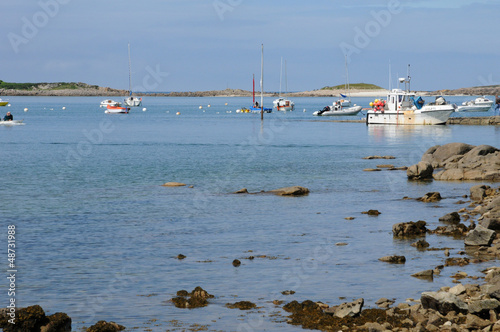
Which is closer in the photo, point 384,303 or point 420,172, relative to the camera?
point 384,303

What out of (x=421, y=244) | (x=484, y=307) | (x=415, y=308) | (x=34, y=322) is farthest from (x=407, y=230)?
(x=34, y=322)

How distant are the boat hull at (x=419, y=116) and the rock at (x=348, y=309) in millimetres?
74594

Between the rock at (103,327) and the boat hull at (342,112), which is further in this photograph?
the boat hull at (342,112)

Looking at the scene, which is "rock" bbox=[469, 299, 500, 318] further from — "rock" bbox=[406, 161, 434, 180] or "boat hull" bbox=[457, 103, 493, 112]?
"boat hull" bbox=[457, 103, 493, 112]

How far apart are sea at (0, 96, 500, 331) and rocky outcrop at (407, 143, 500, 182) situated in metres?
1.35

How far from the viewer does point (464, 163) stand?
4203 centimetres

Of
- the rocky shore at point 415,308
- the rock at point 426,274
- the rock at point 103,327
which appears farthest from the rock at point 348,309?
the rock at point 103,327

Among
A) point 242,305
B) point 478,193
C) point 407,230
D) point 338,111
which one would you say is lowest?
point 242,305

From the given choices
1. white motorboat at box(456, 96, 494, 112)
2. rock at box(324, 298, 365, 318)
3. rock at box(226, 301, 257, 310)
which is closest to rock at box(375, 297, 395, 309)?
rock at box(324, 298, 365, 318)

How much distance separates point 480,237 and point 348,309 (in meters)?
8.43

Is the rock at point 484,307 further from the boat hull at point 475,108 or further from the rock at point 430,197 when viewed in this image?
the boat hull at point 475,108

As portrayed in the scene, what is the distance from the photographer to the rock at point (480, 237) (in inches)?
839

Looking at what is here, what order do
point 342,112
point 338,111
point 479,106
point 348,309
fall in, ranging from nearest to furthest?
point 348,309 → point 342,112 → point 338,111 → point 479,106

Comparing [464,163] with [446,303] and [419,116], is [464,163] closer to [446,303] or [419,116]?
[446,303]
